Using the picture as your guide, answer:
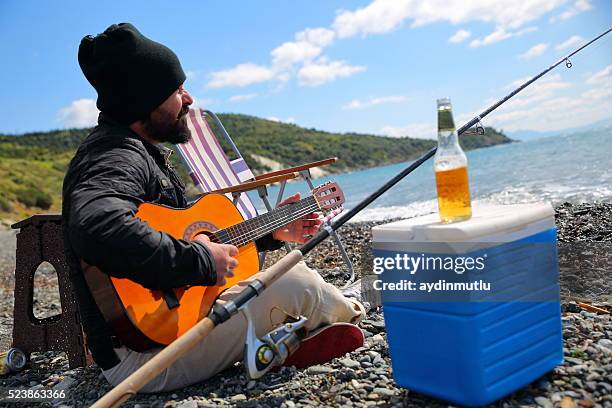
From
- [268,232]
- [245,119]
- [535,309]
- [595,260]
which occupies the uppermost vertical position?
[245,119]

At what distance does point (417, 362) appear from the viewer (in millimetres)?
2016

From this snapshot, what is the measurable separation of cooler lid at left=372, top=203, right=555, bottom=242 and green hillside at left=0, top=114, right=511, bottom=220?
26.5 m

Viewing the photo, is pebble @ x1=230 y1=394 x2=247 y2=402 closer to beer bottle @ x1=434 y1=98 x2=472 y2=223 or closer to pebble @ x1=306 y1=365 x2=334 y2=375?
pebble @ x1=306 y1=365 x2=334 y2=375

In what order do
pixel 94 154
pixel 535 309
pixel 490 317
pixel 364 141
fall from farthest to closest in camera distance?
pixel 364 141 → pixel 94 154 → pixel 535 309 → pixel 490 317

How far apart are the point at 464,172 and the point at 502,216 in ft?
0.71

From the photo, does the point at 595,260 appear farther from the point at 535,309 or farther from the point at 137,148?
the point at 137,148

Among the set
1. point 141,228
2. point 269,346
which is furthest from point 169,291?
point 269,346

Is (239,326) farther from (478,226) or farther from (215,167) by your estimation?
(215,167)

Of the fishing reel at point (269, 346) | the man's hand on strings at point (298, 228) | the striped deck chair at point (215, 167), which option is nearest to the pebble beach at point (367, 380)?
the fishing reel at point (269, 346)

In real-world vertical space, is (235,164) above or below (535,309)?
above

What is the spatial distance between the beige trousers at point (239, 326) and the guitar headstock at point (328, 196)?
2.80ft

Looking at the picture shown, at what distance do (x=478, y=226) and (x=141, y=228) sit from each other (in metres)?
1.21

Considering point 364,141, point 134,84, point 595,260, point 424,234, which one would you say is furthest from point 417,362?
point 364,141

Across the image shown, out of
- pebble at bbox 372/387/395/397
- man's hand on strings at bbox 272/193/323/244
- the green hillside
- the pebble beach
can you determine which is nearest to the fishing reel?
the pebble beach
